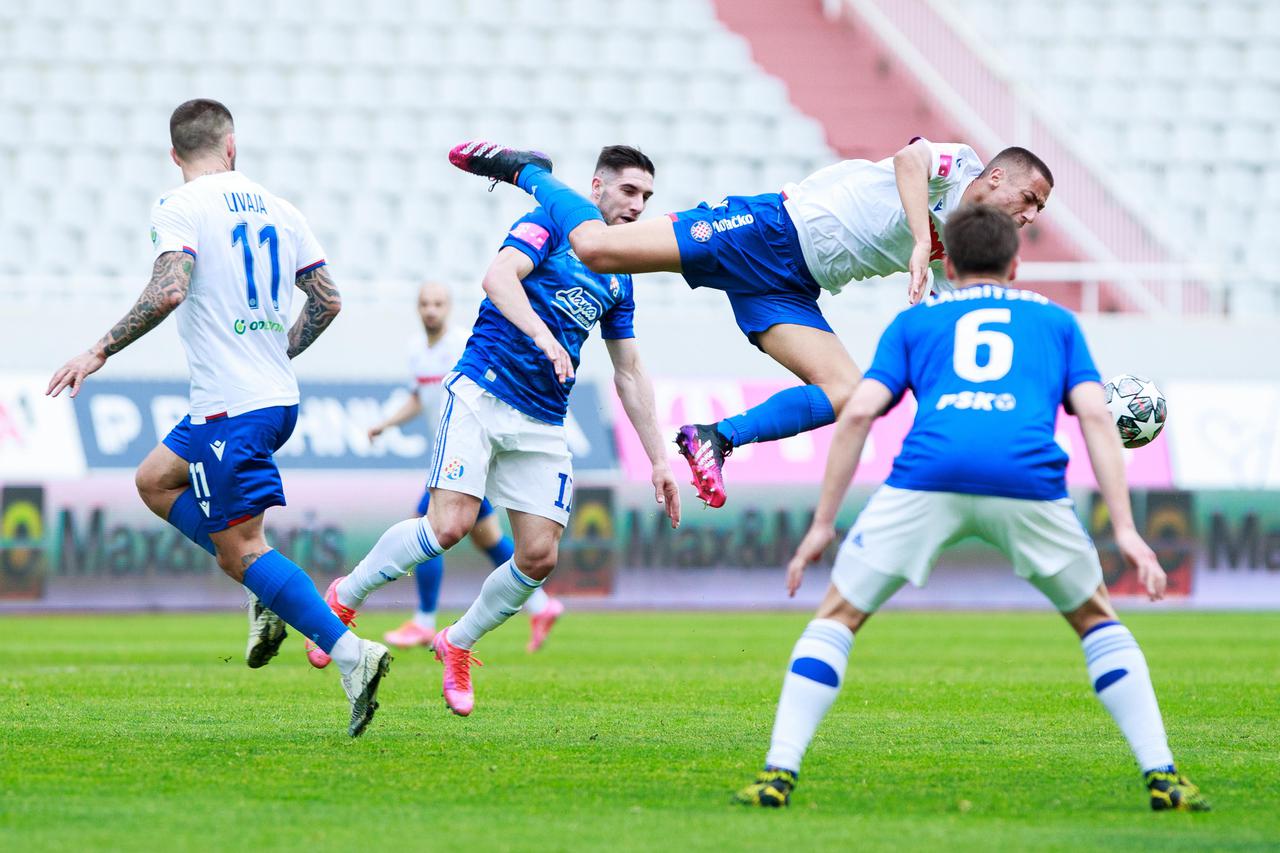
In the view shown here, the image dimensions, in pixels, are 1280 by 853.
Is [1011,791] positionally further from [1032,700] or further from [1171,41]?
[1171,41]

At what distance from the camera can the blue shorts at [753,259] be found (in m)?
7.31

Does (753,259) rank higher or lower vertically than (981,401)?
higher

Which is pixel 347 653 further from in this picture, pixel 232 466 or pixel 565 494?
pixel 565 494

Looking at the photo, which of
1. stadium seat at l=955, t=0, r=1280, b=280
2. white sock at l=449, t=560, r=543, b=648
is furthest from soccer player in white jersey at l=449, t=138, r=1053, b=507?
stadium seat at l=955, t=0, r=1280, b=280

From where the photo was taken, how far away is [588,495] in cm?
1705

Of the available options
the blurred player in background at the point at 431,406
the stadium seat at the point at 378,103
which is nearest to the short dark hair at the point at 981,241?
the blurred player in background at the point at 431,406

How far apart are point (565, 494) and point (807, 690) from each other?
109 inches

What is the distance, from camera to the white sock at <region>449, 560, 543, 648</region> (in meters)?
7.68

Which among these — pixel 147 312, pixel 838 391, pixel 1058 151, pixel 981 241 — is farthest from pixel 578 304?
pixel 1058 151

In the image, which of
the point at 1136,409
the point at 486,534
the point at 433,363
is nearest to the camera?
the point at 1136,409

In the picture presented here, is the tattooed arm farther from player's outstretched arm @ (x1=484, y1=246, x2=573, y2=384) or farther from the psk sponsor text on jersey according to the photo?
the psk sponsor text on jersey

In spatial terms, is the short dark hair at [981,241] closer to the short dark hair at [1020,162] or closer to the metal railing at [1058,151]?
the short dark hair at [1020,162]

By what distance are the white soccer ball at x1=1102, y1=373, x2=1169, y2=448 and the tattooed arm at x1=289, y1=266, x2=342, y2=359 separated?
329 centimetres

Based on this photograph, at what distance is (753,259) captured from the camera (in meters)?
7.39
